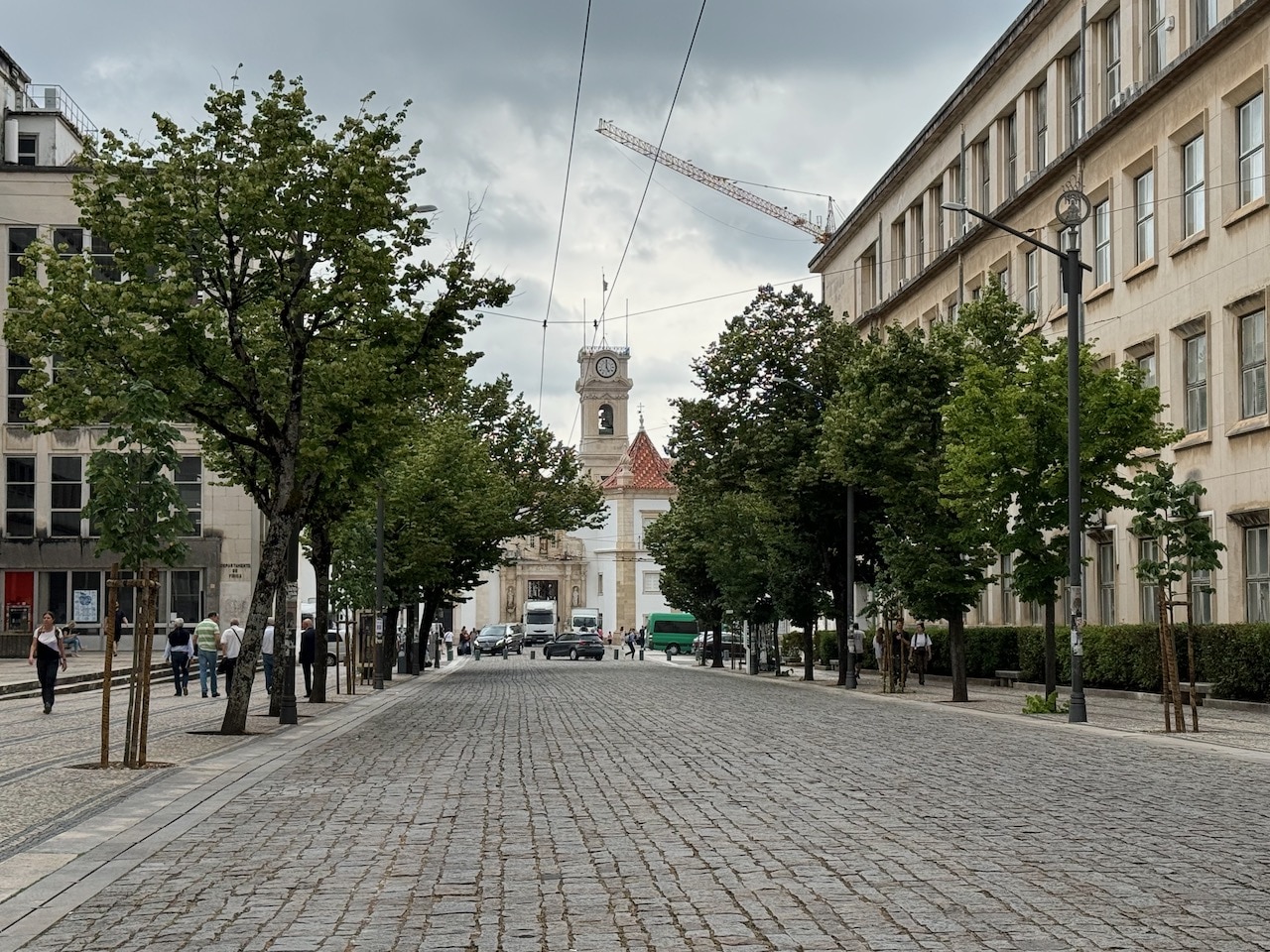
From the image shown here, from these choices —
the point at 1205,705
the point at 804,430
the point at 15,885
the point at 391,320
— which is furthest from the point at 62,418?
the point at 804,430

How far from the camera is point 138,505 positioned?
60.0ft

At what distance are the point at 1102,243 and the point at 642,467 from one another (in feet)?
321

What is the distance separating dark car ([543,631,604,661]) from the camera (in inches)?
3684

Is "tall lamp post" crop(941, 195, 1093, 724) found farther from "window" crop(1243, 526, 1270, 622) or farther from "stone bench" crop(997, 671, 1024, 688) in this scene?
"stone bench" crop(997, 671, 1024, 688)

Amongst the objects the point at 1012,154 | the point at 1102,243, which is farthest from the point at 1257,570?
the point at 1012,154

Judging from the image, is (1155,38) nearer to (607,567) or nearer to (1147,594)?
(1147,594)

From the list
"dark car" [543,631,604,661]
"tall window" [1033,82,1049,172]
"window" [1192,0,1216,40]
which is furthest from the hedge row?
"dark car" [543,631,604,661]

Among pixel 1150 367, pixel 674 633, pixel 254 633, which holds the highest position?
pixel 1150 367

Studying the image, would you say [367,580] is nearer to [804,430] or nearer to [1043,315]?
[804,430]

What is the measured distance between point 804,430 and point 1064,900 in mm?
35679

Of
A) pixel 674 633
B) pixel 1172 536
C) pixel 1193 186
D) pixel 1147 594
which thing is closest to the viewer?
pixel 1172 536

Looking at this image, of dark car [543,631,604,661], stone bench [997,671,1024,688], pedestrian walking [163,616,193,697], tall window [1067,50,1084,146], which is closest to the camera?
pedestrian walking [163,616,193,697]

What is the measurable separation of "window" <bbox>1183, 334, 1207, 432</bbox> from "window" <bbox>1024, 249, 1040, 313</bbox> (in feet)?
32.5

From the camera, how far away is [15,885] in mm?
9734
